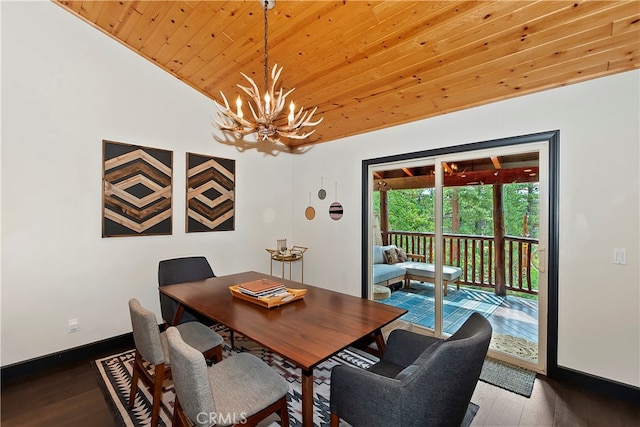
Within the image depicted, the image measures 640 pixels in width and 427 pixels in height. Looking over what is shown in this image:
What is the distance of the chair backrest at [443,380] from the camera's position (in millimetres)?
1102

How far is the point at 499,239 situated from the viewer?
9.56 feet

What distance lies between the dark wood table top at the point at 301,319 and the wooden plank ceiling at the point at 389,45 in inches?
77.4

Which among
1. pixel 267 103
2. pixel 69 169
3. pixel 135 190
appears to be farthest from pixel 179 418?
pixel 69 169

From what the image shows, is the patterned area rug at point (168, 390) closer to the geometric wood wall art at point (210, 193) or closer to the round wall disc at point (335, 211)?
the geometric wood wall art at point (210, 193)

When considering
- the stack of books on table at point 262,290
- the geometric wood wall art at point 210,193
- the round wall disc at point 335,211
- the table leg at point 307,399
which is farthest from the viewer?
the round wall disc at point 335,211

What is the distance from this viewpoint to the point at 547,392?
2.20 meters

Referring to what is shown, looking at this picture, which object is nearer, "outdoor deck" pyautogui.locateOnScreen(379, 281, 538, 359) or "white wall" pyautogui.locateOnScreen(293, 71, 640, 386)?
"white wall" pyautogui.locateOnScreen(293, 71, 640, 386)

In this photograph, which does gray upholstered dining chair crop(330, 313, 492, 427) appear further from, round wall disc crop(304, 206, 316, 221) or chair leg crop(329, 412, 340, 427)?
round wall disc crop(304, 206, 316, 221)

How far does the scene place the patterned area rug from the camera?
190 centimetres

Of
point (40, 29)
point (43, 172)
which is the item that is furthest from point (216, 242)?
point (40, 29)

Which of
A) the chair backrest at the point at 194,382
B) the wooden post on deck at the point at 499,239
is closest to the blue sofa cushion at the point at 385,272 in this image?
the wooden post on deck at the point at 499,239

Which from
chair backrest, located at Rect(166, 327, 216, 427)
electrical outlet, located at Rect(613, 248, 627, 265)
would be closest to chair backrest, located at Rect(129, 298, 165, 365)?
chair backrest, located at Rect(166, 327, 216, 427)

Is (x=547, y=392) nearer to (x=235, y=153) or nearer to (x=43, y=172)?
(x=235, y=153)

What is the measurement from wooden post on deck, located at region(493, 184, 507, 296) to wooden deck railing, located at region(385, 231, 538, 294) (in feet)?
0.12
